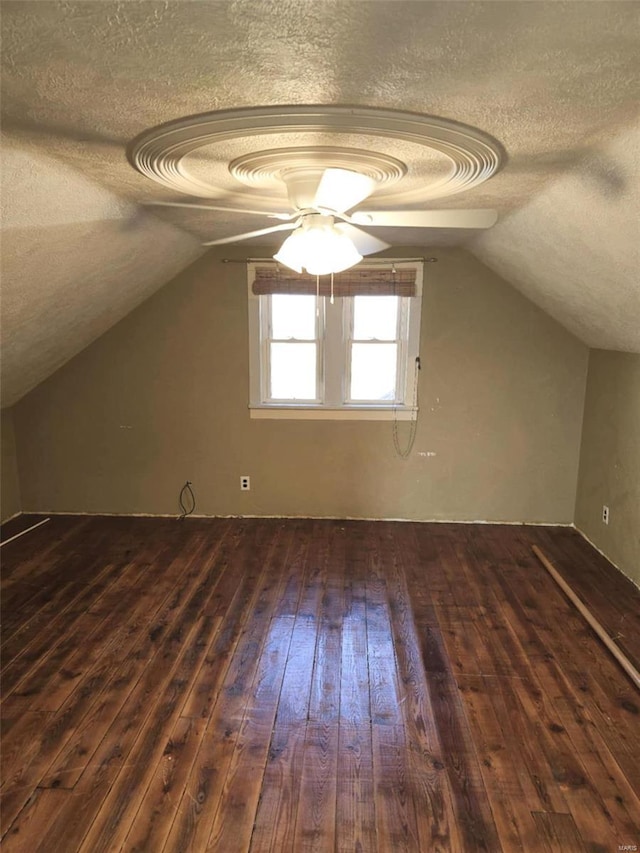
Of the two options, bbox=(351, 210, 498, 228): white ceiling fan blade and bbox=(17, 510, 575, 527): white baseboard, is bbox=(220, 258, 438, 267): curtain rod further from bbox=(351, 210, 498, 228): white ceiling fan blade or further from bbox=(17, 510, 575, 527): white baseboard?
bbox=(17, 510, 575, 527): white baseboard

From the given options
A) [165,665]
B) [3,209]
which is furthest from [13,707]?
[3,209]

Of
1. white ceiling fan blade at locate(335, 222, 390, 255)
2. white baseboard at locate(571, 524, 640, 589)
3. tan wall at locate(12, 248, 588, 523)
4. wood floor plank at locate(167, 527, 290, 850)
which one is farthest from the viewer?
tan wall at locate(12, 248, 588, 523)

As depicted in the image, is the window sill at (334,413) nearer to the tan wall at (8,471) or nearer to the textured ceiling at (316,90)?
the textured ceiling at (316,90)

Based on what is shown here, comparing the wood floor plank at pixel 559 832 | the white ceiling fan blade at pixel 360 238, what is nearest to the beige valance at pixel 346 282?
the white ceiling fan blade at pixel 360 238

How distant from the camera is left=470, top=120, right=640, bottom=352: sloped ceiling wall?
6.68ft

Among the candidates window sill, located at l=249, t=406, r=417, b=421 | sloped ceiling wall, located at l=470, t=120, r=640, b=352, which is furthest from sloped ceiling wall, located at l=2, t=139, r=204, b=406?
sloped ceiling wall, located at l=470, t=120, r=640, b=352

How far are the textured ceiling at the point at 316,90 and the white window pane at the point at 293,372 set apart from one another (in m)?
1.84

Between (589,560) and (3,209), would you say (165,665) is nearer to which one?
(3,209)

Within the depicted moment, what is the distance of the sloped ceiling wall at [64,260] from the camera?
2.13 meters

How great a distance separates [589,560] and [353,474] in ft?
6.49

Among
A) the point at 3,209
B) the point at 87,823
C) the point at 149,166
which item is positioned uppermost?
the point at 149,166

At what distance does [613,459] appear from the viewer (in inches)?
152

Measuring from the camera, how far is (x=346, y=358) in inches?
175

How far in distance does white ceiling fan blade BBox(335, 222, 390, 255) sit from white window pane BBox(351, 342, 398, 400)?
1801 mm
